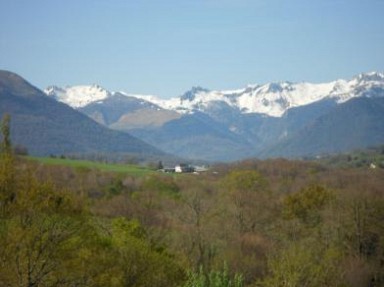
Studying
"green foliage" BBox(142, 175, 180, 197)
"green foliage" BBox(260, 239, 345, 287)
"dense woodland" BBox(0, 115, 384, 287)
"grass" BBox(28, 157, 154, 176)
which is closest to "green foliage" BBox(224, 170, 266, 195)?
"dense woodland" BBox(0, 115, 384, 287)

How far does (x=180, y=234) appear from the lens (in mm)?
59250

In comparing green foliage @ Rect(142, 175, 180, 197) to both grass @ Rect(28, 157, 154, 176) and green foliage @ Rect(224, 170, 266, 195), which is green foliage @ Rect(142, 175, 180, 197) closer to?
green foliage @ Rect(224, 170, 266, 195)

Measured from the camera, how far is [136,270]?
36.0 m

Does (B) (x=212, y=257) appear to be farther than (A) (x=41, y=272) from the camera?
Yes

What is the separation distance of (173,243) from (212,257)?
400 cm

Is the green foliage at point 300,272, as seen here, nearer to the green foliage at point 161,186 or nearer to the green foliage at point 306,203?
the green foliage at point 306,203

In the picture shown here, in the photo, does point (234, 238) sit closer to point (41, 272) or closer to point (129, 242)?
point (129, 242)

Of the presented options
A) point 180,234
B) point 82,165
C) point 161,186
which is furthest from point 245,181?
point 180,234

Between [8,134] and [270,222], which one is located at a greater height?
[8,134]

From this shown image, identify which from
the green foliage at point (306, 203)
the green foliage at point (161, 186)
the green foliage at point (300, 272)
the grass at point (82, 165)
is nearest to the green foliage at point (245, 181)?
the green foliage at point (161, 186)

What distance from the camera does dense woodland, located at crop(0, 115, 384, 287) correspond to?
28413 millimetres

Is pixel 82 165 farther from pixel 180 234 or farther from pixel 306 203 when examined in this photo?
pixel 180 234

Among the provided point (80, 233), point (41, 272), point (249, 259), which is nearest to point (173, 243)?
point (249, 259)

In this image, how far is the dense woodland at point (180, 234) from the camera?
28.4 metres
